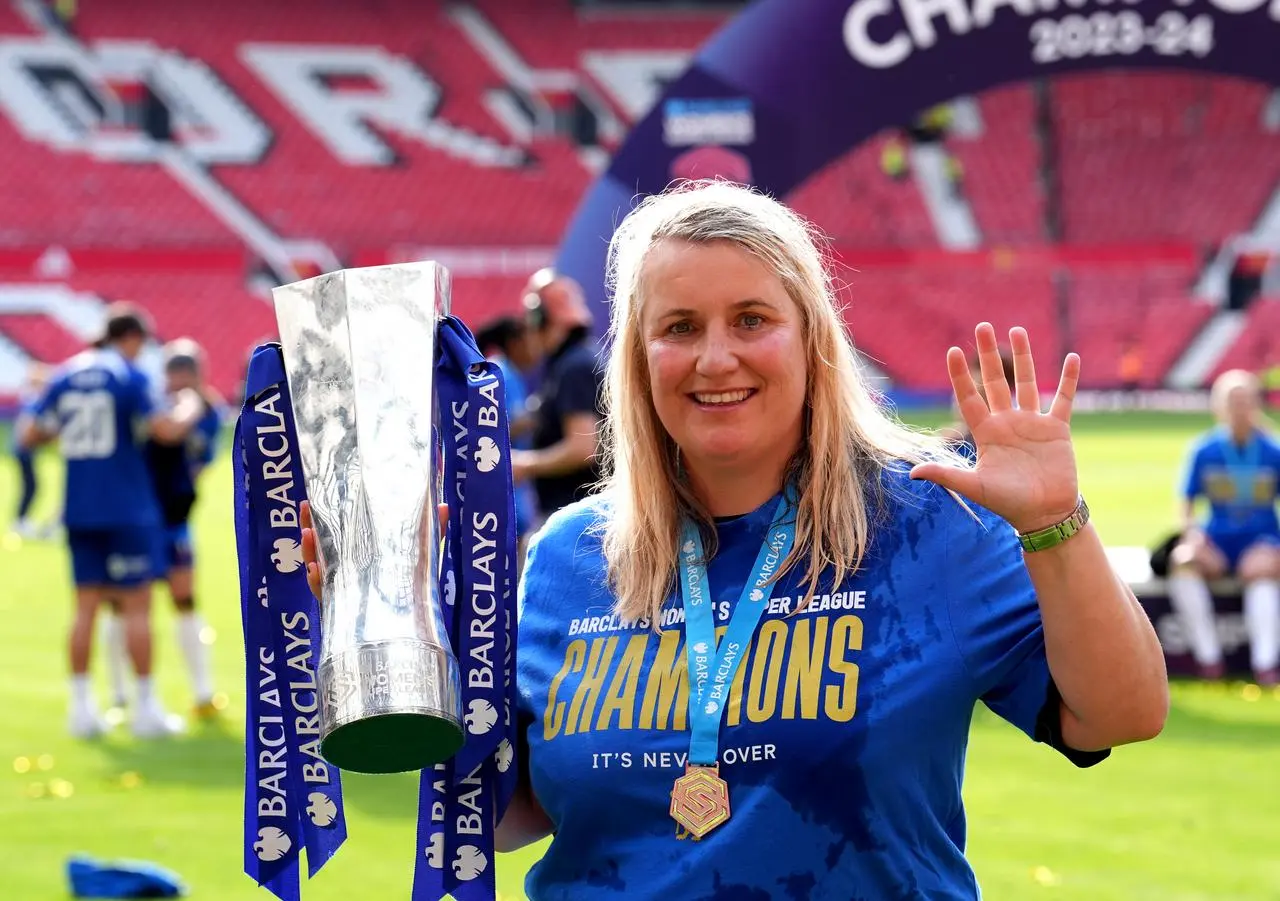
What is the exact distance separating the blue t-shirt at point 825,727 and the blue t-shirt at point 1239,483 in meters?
7.12

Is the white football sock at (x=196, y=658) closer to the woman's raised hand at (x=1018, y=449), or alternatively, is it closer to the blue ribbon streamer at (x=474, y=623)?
the blue ribbon streamer at (x=474, y=623)

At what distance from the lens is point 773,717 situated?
2.14 m

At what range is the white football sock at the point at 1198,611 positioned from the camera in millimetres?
8695

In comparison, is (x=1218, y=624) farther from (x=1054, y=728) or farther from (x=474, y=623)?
(x=474, y=623)

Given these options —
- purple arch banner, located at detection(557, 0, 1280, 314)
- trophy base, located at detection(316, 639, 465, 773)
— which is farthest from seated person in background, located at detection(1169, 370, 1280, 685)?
trophy base, located at detection(316, 639, 465, 773)

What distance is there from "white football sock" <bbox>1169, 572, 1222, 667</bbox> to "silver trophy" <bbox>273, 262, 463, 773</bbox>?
6991 millimetres

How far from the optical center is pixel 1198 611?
343 inches

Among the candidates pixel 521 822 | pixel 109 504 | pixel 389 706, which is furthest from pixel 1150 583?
pixel 389 706

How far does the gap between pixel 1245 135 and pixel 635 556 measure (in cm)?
3552

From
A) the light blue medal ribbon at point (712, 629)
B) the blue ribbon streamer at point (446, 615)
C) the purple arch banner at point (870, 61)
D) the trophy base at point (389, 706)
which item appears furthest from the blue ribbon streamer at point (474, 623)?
the purple arch banner at point (870, 61)

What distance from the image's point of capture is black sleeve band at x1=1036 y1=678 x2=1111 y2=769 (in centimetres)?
214

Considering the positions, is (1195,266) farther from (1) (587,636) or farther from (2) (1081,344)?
(1) (587,636)

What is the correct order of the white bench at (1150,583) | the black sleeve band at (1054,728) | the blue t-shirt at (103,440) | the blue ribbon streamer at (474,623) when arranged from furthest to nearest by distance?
the white bench at (1150,583), the blue t-shirt at (103,440), the blue ribbon streamer at (474,623), the black sleeve band at (1054,728)

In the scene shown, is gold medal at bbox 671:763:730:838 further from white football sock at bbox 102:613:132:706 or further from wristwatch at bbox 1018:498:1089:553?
white football sock at bbox 102:613:132:706
